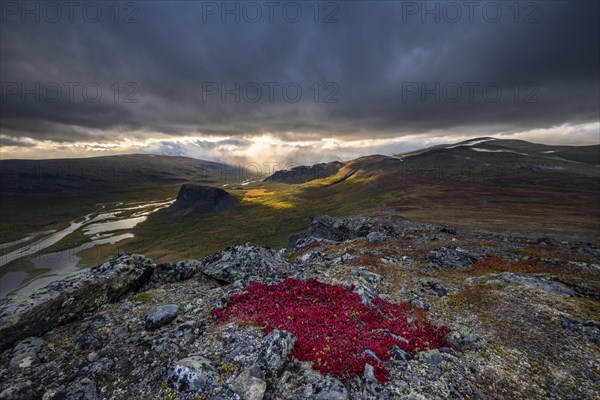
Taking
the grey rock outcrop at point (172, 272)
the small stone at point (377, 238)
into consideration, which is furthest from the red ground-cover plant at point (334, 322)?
the small stone at point (377, 238)

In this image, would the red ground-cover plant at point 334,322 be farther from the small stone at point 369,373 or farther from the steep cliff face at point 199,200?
the steep cliff face at point 199,200

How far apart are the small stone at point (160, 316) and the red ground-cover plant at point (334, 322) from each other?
2525 mm

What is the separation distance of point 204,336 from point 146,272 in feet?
37.4

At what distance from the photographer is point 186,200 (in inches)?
7411

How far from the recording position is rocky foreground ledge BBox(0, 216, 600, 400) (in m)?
10.0

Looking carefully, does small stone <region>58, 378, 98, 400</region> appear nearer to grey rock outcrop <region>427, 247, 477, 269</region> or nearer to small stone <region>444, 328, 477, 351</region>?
small stone <region>444, 328, 477, 351</region>

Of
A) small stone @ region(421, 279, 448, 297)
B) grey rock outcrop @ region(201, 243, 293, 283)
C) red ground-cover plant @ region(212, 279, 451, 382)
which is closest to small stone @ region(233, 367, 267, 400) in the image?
red ground-cover plant @ region(212, 279, 451, 382)

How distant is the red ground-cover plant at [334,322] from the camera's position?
36.6 ft

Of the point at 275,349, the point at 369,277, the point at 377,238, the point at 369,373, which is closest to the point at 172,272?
the point at 275,349

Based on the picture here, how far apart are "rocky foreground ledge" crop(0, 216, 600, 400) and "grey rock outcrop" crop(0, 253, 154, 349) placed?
0.06 m

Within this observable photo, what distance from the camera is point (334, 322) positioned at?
14070 mm

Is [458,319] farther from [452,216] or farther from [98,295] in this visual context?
[452,216]

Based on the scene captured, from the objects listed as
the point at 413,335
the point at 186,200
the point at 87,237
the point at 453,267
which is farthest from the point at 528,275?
the point at 186,200

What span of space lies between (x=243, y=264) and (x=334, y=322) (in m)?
10.9
